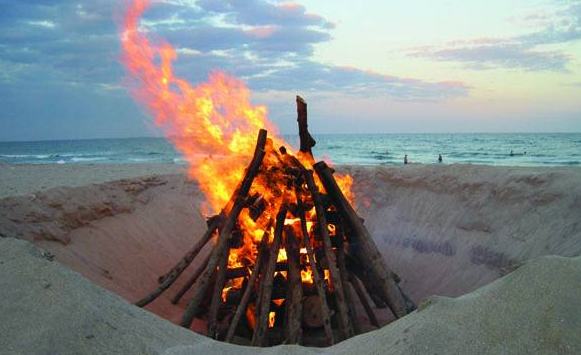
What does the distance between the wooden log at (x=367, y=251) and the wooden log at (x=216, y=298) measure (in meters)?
2.09

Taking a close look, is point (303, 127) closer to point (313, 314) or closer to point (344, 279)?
point (344, 279)

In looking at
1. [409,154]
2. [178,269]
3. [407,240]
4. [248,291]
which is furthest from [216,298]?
[409,154]

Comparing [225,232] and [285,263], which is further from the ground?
[225,232]

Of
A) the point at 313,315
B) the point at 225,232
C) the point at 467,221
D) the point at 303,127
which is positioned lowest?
the point at 313,315

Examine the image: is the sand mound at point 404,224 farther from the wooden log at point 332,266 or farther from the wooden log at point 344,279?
the wooden log at point 332,266

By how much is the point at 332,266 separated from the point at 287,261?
900 millimetres

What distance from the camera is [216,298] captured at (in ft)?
24.4

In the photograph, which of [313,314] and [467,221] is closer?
[313,314]

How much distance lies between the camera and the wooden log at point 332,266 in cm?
686

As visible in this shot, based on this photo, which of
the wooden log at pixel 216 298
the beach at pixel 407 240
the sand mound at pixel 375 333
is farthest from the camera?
the wooden log at pixel 216 298

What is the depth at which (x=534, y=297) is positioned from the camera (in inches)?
145

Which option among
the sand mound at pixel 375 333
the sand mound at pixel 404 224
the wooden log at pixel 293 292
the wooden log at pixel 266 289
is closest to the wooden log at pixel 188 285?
the sand mound at pixel 404 224

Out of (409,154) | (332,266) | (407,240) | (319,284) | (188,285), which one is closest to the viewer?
(319,284)

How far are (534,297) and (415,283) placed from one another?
6.68 meters
